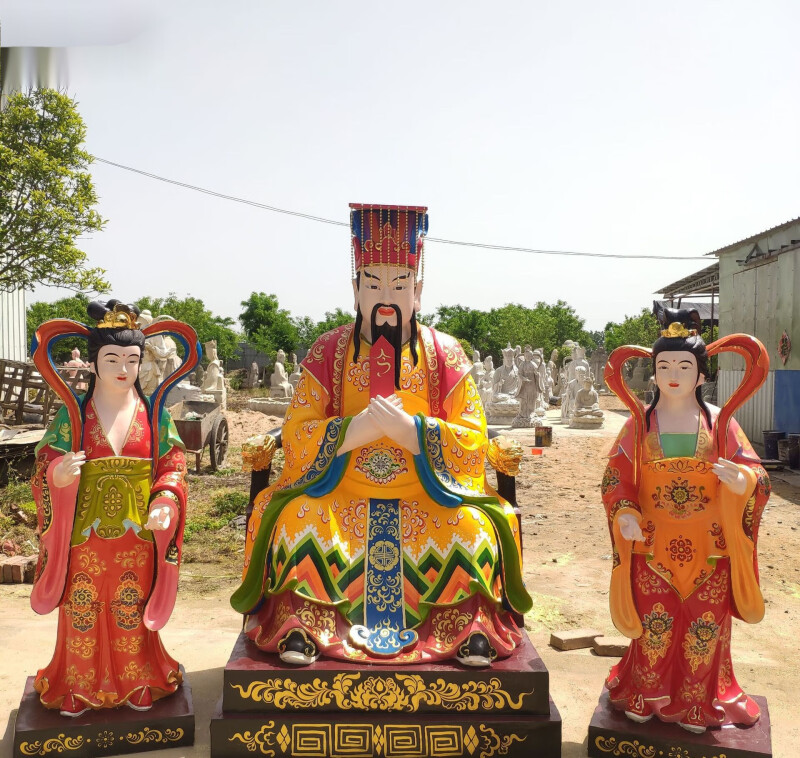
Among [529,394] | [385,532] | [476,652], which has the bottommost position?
[476,652]

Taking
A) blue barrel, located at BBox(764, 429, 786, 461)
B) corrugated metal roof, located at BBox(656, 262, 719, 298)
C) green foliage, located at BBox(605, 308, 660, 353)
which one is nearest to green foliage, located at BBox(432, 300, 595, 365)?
green foliage, located at BBox(605, 308, 660, 353)

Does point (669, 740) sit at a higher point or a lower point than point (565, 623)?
higher

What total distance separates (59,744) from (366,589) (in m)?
1.63

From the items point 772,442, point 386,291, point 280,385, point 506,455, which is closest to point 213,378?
point 280,385

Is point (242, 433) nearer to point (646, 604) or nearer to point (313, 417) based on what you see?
point (313, 417)

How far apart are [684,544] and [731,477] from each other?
0.42 metres

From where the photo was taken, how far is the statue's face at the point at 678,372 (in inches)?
155

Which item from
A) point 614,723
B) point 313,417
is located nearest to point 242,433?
point 313,417

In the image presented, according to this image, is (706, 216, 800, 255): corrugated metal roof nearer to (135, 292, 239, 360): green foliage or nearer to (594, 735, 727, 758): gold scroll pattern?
(594, 735, 727, 758): gold scroll pattern

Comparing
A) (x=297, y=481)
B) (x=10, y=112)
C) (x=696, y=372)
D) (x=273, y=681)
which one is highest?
(x=10, y=112)

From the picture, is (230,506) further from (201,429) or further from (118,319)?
(118,319)

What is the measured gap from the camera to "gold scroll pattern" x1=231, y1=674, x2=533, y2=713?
3.77m

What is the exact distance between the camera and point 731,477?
3709mm

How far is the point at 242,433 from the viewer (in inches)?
687
